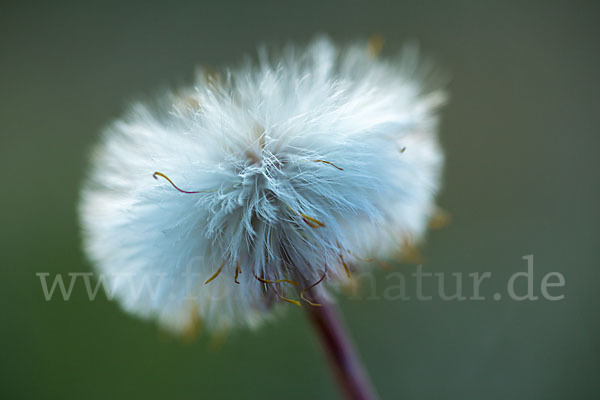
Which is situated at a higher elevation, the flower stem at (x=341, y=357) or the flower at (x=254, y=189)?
the flower at (x=254, y=189)

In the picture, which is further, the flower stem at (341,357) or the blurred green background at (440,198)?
the blurred green background at (440,198)

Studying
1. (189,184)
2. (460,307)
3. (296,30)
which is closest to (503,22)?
(296,30)

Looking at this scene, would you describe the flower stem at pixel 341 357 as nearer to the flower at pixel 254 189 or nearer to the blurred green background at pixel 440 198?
the flower at pixel 254 189

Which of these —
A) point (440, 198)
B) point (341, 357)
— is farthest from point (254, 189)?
point (440, 198)

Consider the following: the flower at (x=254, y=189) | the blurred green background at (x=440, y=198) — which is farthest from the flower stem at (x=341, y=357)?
the blurred green background at (x=440, y=198)

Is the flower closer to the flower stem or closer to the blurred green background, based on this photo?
the flower stem

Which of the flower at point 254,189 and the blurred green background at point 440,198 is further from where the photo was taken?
the blurred green background at point 440,198

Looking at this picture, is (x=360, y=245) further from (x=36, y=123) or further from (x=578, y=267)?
(x=36, y=123)
